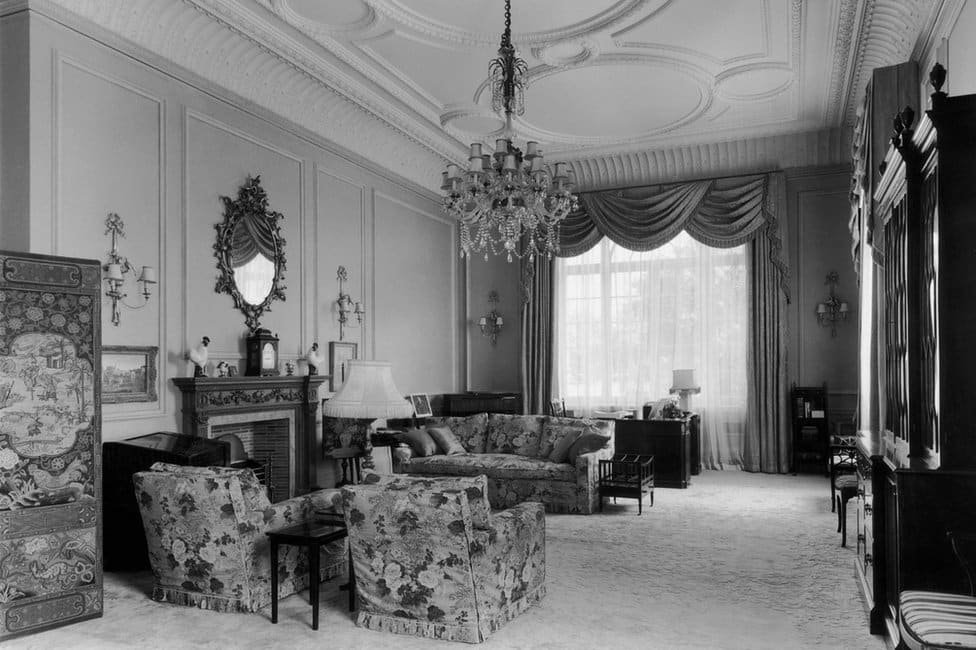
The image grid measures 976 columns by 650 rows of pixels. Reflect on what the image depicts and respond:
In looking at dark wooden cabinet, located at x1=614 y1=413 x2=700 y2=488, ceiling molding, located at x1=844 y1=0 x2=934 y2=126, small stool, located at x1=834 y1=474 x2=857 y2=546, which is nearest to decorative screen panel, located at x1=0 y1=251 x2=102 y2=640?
small stool, located at x1=834 y1=474 x2=857 y2=546

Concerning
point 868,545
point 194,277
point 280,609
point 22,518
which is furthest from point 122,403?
point 868,545

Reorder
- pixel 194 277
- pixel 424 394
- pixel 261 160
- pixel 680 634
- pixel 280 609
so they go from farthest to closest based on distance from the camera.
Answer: pixel 424 394
pixel 261 160
pixel 194 277
pixel 280 609
pixel 680 634

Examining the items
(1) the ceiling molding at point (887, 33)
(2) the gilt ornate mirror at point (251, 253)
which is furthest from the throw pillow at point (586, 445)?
(1) the ceiling molding at point (887, 33)

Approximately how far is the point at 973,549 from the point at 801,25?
4957 mm

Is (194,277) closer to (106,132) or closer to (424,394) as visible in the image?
(106,132)

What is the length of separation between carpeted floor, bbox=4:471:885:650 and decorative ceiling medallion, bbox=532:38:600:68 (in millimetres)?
4206

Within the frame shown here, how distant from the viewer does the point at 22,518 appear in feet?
12.9

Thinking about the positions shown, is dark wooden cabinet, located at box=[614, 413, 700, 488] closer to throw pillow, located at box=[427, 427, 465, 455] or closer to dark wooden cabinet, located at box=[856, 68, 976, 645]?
throw pillow, located at box=[427, 427, 465, 455]

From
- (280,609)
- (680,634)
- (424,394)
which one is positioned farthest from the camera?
(424,394)

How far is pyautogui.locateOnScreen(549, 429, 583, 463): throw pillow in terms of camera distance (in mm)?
7070

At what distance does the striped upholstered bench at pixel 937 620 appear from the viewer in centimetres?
245

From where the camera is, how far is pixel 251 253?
6902mm

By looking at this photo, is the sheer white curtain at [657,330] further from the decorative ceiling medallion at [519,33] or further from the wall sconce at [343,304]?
the decorative ceiling medallion at [519,33]

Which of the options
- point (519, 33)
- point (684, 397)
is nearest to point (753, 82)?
point (519, 33)
